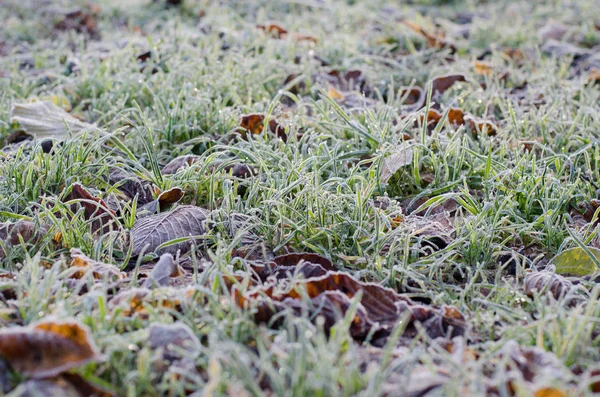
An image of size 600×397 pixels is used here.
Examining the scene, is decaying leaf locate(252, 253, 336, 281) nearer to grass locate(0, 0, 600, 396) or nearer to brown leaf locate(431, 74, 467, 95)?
grass locate(0, 0, 600, 396)

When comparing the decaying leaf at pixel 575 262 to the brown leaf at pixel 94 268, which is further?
the decaying leaf at pixel 575 262

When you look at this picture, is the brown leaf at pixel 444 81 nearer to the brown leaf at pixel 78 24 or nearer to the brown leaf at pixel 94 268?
the brown leaf at pixel 94 268

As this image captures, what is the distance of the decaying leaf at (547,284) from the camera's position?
165 centimetres

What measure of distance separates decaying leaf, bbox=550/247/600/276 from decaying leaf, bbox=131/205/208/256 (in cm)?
100

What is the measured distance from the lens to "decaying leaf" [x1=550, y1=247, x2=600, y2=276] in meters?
1.81

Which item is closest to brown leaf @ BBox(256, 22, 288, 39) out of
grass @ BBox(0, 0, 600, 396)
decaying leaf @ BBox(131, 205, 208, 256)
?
grass @ BBox(0, 0, 600, 396)

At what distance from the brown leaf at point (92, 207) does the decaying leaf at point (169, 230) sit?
0.29ft

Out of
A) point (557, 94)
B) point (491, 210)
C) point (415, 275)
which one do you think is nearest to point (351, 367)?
point (415, 275)

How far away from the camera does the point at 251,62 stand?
127 inches

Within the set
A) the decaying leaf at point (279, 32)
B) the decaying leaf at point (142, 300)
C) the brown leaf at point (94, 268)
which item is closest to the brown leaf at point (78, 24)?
the decaying leaf at point (279, 32)

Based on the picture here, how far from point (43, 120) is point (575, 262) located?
1.96m

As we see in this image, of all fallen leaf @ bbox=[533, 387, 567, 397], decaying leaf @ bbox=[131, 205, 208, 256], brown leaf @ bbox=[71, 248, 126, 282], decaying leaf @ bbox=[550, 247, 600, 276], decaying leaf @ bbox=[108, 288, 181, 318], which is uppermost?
fallen leaf @ bbox=[533, 387, 567, 397]

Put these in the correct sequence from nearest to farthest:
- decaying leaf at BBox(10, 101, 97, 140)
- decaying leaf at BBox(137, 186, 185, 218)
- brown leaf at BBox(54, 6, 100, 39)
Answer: decaying leaf at BBox(137, 186, 185, 218) → decaying leaf at BBox(10, 101, 97, 140) → brown leaf at BBox(54, 6, 100, 39)

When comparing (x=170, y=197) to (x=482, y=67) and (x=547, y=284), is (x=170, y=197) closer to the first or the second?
(x=547, y=284)
